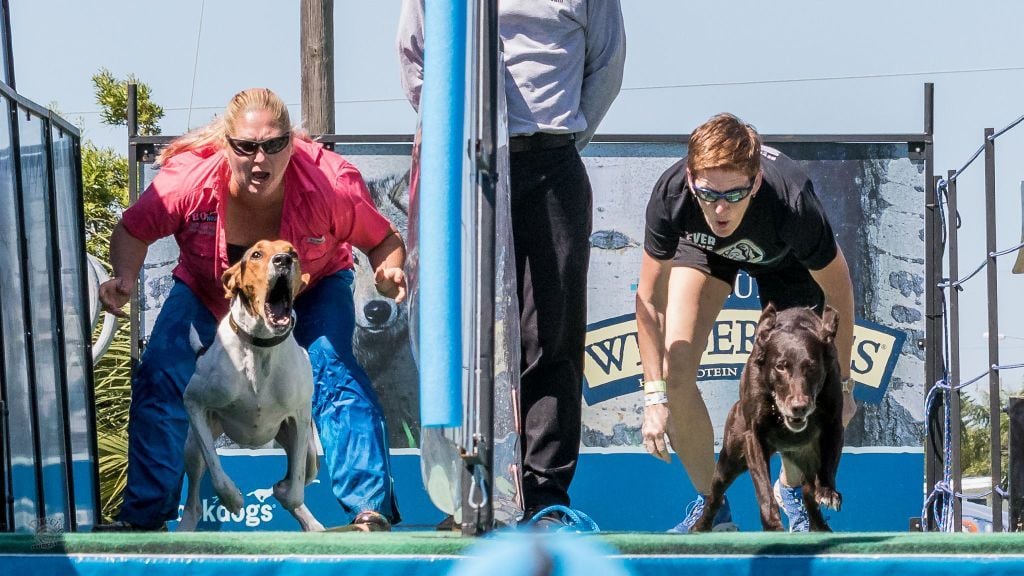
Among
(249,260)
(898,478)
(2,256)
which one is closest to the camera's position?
(2,256)

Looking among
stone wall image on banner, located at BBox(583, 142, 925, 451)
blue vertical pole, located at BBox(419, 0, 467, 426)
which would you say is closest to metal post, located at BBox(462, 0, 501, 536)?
blue vertical pole, located at BBox(419, 0, 467, 426)

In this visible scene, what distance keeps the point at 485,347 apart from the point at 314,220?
1.74 metres

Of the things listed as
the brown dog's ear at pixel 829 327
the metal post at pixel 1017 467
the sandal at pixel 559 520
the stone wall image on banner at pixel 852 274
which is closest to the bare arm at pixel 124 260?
the sandal at pixel 559 520

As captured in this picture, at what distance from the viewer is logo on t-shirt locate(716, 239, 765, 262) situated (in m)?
4.35

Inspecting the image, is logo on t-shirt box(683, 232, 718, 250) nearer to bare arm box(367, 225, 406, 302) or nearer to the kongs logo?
bare arm box(367, 225, 406, 302)

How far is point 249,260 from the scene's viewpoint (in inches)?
151

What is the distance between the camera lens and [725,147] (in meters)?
3.99

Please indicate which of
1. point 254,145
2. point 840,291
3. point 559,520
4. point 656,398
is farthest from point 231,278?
point 840,291

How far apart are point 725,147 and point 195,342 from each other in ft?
5.83

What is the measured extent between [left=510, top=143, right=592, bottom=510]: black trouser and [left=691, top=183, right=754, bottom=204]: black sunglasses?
1.98 feet

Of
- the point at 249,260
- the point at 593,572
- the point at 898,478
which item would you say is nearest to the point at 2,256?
the point at 249,260

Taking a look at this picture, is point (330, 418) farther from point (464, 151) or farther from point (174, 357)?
point (464, 151)

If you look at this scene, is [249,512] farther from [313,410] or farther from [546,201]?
[546,201]

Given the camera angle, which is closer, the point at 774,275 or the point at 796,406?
the point at 796,406
